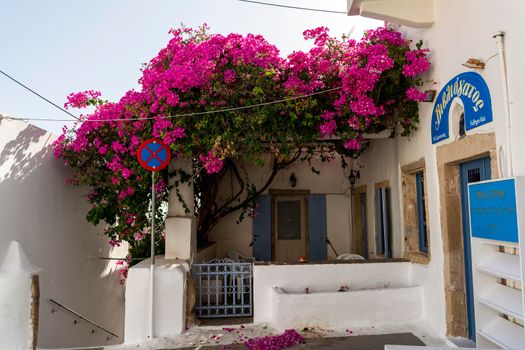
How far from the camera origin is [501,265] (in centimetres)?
323

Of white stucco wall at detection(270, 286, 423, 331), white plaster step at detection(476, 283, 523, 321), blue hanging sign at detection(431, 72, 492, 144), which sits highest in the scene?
blue hanging sign at detection(431, 72, 492, 144)

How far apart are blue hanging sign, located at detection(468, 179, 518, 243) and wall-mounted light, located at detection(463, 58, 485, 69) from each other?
1303mm

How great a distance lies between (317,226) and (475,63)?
18.7ft

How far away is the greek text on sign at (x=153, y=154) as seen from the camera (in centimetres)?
505

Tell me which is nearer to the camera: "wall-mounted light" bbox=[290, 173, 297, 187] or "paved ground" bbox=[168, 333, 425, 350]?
"paved ground" bbox=[168, 333, 425, 350]

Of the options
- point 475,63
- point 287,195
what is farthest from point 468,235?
point 287,195

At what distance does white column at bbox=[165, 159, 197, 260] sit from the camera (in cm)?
600

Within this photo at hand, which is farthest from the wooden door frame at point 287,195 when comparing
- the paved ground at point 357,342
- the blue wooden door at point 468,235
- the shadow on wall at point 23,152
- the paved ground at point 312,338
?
the shadow on wall at point 23,152

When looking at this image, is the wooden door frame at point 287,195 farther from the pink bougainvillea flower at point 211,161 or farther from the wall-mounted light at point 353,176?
the pink bougainvillea flower at point 211,161

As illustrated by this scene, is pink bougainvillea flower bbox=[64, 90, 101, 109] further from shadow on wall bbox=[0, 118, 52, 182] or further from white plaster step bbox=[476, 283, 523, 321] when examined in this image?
white plaster step bbox=[476, 283, 523, 321]

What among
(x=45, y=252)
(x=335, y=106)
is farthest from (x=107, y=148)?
(x=335, y=106)

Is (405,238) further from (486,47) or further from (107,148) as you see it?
(107,148)

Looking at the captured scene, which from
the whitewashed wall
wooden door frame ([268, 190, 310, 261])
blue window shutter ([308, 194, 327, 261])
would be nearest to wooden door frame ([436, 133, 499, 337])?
the whitewashed wall

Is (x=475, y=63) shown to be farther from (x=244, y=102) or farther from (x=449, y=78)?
(x=244, y=102)
